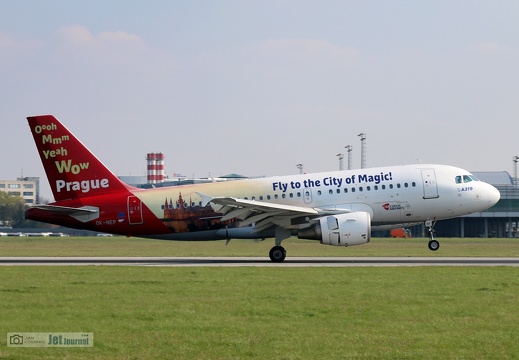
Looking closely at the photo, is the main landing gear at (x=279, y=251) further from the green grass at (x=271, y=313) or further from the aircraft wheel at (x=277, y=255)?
the green grass at (x=271, y=313)

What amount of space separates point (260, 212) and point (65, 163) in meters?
10.4

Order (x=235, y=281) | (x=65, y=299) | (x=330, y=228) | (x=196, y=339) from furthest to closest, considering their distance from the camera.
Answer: (x=330, y=228)
(x=235, y=281)
(x=65, y=299)
(x=196, y=339)

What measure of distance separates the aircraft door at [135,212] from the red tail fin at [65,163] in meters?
1.22

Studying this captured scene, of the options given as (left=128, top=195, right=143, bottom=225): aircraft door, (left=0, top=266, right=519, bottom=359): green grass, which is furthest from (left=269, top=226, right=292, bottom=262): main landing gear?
(left=0, top=266, right=519, bottom=359): green grass

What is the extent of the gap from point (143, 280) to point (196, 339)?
1254cm

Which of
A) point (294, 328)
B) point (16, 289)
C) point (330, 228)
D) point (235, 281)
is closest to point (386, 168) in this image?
point (330, 228)

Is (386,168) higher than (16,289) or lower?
higher

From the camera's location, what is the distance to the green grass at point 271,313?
1570 cm

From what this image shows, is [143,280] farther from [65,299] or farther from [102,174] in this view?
[102,174]

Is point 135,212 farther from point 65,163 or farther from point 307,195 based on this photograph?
point 307,195

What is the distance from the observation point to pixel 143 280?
95.2 ft

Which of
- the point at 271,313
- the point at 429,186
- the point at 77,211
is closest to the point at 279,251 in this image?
the point at 429,186

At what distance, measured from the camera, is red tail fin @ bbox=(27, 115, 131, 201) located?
4194 cm

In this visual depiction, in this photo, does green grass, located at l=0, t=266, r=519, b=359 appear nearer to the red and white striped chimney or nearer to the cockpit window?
the cockpit window
